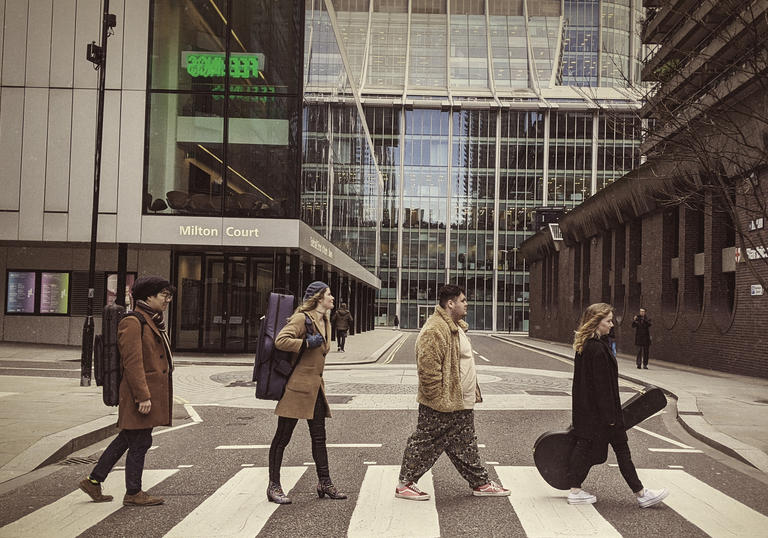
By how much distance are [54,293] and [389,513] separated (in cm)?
2584

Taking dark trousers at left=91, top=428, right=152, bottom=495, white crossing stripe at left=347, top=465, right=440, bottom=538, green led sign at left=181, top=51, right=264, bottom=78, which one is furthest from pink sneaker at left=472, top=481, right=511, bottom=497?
green led sign at left=181, top=51, right=264, bottom=78

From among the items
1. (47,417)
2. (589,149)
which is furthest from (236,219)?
(589,149)

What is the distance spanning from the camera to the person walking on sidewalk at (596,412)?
21.9 ft

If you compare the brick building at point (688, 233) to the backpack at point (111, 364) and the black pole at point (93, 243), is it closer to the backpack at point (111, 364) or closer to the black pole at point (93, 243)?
the backpack at point (111, 364)

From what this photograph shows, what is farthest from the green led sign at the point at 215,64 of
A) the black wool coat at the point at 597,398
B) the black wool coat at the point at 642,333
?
the black wool coat at the point at 597,398

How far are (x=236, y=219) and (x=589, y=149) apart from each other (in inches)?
2695

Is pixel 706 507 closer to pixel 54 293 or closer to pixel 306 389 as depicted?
pixel 306 389

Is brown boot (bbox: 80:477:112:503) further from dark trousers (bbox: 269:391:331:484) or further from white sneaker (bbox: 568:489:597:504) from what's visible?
white sneaker (bbox: 568:489:597:504)

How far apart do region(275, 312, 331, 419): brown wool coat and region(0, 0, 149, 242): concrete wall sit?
66.8 feet

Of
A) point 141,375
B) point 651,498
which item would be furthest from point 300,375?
point 651,498

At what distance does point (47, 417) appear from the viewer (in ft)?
36.8

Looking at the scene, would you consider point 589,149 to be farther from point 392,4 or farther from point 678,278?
point 678,278

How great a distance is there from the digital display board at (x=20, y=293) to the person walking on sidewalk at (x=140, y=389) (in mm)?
24670

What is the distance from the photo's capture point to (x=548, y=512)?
660cm
